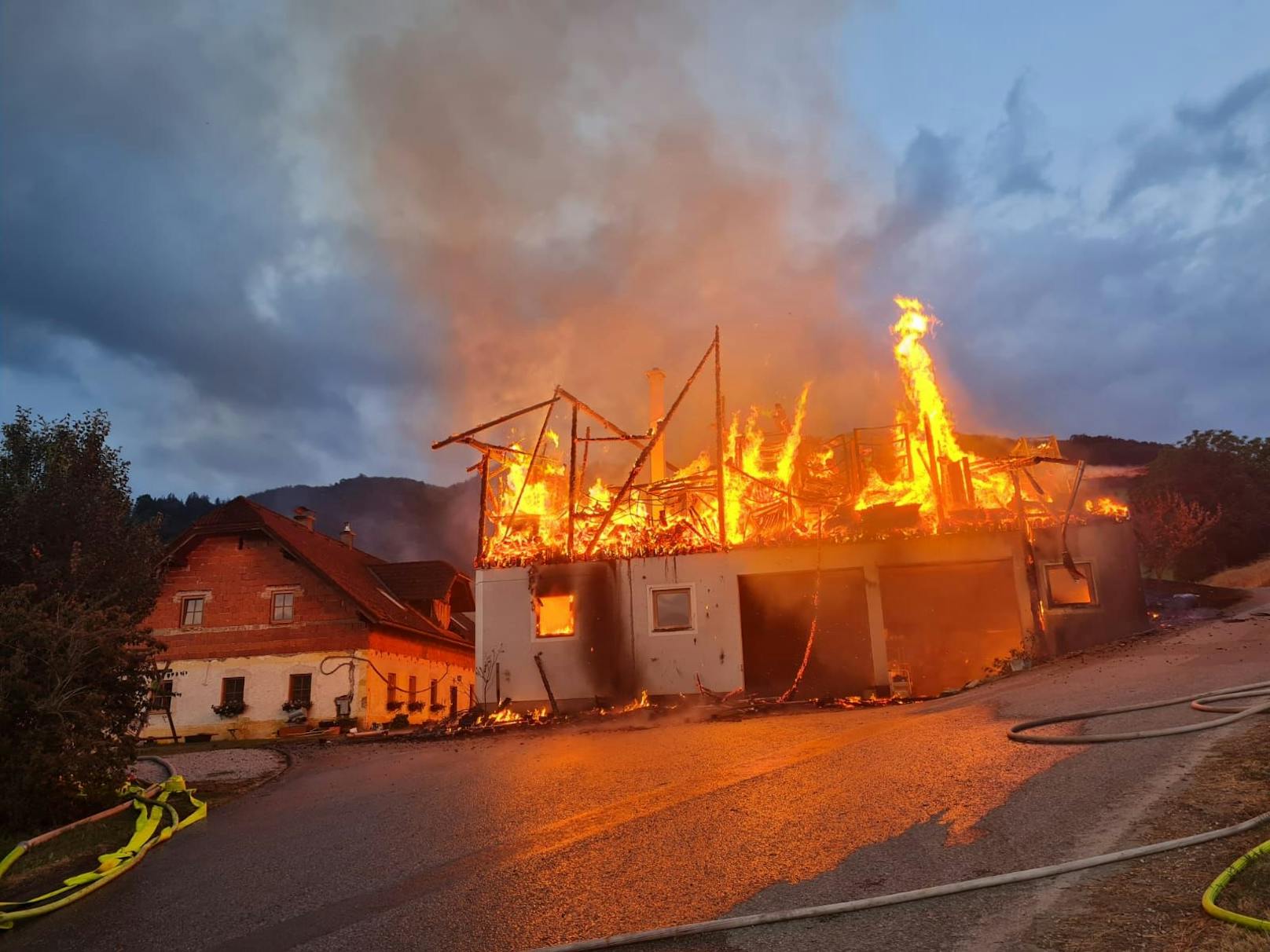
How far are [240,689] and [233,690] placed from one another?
233 millimetres

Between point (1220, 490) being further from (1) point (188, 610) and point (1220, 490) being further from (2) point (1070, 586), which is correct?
(1) point (188, 610)

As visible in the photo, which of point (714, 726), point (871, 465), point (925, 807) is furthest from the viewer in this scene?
point (871, 465)

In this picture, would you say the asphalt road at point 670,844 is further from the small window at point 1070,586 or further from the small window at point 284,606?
the small window at point 284,606

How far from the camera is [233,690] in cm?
2683

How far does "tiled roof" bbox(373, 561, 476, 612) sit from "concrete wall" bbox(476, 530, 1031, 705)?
13.0 meters

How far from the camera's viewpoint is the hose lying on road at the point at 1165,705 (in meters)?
8.37

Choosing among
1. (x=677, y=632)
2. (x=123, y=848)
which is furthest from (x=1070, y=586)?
(x=123, y=848)

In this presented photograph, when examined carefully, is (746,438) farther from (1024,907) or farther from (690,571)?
(1024,907)

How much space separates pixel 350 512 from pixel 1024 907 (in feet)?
539

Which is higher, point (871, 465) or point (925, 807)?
point (871, 465)

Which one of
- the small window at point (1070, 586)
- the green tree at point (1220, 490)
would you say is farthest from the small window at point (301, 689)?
the green tree at point (1220, 490)

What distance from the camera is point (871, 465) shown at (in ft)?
88.0

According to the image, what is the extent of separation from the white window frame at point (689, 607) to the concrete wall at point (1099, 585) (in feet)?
29.1

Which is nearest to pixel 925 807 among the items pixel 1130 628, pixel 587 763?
pixel 587 763
